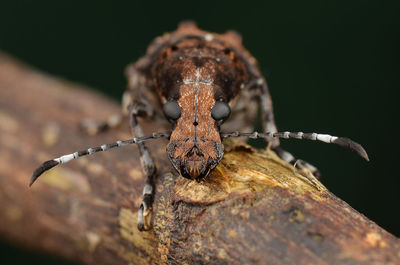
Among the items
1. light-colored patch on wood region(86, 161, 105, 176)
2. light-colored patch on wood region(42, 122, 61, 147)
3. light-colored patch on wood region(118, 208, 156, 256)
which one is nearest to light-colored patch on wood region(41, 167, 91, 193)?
light-colored patch on wood region(86, 161, 105, 176)

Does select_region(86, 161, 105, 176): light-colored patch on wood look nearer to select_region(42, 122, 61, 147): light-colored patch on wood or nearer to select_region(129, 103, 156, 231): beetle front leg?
select_region(129, 103, 156, 231): beetle front leg

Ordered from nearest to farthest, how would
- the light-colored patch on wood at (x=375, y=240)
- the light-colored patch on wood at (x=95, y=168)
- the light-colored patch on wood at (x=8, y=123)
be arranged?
the light-colored patch on wood at (x=375, y=240)
the light-colored patch on wood at (x=95, y=168)
the light-colored patch on wood at (x=8, y=123)

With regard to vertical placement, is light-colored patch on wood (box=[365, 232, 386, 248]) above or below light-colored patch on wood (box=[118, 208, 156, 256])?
below

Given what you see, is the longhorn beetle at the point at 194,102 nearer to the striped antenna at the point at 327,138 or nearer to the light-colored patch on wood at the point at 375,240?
the striped antenna at the point at 327,138

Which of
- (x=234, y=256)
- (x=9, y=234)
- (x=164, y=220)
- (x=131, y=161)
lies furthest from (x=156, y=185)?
(x=9, y=234)

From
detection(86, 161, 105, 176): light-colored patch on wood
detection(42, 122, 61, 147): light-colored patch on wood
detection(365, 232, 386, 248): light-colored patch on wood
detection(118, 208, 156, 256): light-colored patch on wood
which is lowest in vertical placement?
detection(365, 232, 386, 248): light-colored patch on wood

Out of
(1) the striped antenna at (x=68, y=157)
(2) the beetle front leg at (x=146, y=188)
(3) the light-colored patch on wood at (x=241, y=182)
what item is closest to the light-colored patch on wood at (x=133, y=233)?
(2) the beetle front leg at (x=146, y=188)

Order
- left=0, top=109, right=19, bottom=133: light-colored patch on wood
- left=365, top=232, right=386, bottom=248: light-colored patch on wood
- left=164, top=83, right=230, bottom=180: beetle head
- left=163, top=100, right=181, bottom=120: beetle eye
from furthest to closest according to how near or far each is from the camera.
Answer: left=0, top=109, right=19, bottom=133: light-colored patch on wood < left=163, top=100, right=181, bottom=120: beetle eye < left=164, top=83, right=230, bottom=180: beetle head < left=365, top=232, right=386, bottom=248: light-colored patch on wood

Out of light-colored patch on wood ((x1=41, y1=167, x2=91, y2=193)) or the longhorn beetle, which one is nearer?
the longhorn beetle
